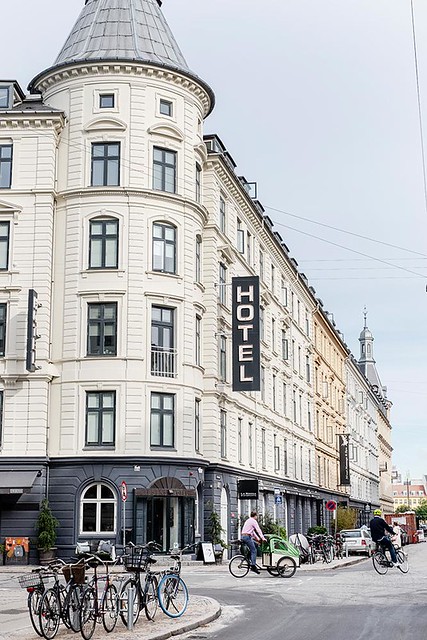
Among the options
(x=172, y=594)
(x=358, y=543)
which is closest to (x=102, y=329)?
(x=172, y=594)

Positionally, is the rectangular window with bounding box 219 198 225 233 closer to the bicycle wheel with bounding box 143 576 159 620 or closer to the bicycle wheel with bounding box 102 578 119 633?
the bicycle wheel with bounding box 143 576 159 620

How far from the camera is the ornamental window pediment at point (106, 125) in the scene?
3622 cm

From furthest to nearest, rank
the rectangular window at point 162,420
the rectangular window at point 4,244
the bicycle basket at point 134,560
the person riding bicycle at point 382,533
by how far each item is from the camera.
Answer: the rectangular window at point 4,244 < the rectangular window at point 162,420 < the person riding bicycle at point 382,533 < the bicycle basket at point 134,560

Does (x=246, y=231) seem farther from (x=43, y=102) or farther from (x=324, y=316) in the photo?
(x=324, y=316)

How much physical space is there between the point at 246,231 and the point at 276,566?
76.6 feet

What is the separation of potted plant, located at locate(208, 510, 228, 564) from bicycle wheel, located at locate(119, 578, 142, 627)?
21.6 metres

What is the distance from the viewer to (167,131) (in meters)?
37.1

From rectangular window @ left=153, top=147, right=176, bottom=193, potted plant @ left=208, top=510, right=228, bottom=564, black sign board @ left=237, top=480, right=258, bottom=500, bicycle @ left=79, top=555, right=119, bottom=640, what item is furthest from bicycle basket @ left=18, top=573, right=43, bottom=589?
black sign board @ left=237, top=480, right=258, bottom=500

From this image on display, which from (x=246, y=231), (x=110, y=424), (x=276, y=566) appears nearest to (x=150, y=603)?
(x=276, y=566)

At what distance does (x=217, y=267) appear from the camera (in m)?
40.4

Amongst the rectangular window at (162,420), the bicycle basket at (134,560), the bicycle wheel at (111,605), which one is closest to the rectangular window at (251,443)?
the rectangular window at (162,420)

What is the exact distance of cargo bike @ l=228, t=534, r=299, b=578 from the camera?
2600 cm

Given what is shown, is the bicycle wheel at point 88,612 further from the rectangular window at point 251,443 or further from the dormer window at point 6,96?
the rectangular window at point 251,443

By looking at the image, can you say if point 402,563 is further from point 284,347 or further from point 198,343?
point 284,347
